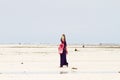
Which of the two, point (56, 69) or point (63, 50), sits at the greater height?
point (63, 50)

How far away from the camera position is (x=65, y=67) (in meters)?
28.0

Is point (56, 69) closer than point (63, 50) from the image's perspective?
Yes

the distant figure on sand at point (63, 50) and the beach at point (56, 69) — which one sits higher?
the distant figure on sand at point (63, 50)

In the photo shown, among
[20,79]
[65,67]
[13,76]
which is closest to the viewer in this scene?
[20,79]

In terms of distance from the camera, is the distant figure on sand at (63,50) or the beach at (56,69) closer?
the beach at (56,69)

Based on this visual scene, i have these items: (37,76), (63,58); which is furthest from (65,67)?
(37,76)

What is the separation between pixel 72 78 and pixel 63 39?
762 centimetres

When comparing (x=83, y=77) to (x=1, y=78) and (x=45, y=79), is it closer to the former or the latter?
(x=45, y=79)

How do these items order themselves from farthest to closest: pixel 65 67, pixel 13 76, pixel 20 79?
1. pixel 65 67
2. pixel 13 76
3. pixel 20 79

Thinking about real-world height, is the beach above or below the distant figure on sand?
below

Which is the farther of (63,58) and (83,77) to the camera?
(63,58)

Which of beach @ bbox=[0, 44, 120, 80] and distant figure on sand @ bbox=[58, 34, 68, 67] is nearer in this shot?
beach @ bbox=[0, 44, 120, 80]

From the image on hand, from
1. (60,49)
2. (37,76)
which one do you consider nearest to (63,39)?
(60,49)

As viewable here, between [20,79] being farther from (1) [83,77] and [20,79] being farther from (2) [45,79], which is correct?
(1) [83,77]
